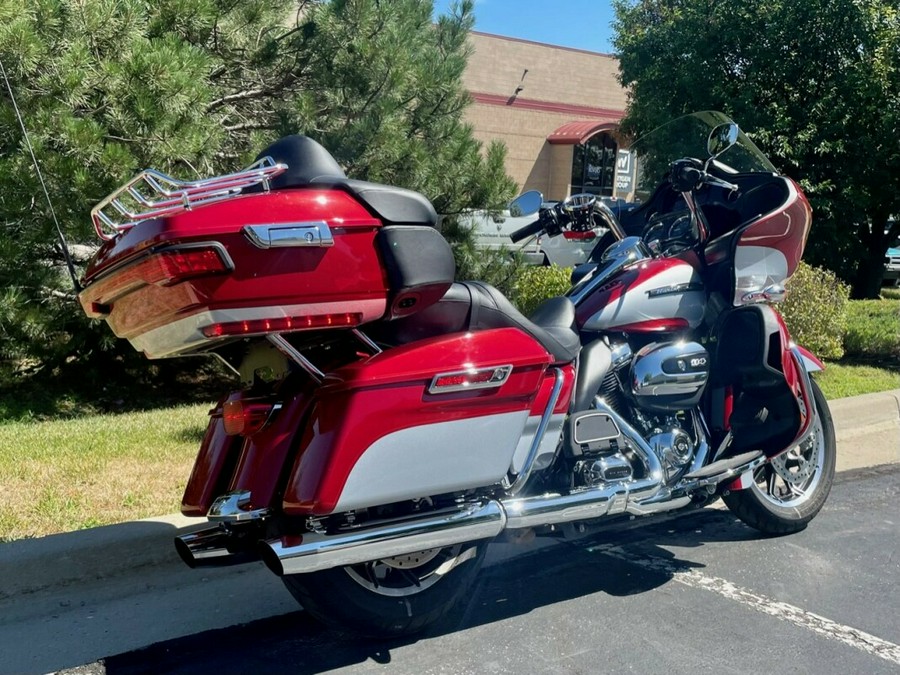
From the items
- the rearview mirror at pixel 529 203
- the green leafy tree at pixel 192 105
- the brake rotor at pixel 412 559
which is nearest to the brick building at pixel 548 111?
the green leafy tree at pixel 192 105

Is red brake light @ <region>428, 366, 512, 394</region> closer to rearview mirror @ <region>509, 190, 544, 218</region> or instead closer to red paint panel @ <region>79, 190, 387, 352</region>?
red paint panel @ <region>79, 190, 387, 352</region>

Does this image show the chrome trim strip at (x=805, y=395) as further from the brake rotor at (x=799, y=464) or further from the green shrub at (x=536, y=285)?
the green shrub at (x=536, y=285)

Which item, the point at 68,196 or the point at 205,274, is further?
the point at 68,196

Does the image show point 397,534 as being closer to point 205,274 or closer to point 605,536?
point 205,274

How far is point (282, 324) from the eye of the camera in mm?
2652

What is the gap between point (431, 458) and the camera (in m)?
2.88

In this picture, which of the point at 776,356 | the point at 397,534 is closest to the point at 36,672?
the point at 397,534

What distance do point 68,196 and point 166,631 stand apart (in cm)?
331

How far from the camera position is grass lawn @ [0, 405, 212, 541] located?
4.24 meters

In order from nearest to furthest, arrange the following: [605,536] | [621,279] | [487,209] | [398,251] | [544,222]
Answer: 1. [398,251]
2. [621,279]
3. [544,222]
4. [605,536]
5. [487,209]

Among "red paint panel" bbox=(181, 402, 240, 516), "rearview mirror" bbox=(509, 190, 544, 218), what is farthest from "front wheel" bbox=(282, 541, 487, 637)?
"rearview mirror" bbox=(509, 190, 544, 218)

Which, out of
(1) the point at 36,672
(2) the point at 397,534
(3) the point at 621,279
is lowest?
(1) the point at 36,672

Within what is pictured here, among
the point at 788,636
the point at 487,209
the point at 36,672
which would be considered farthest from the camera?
the point at 487,209

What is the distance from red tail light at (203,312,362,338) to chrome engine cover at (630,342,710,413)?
56.0 inches
